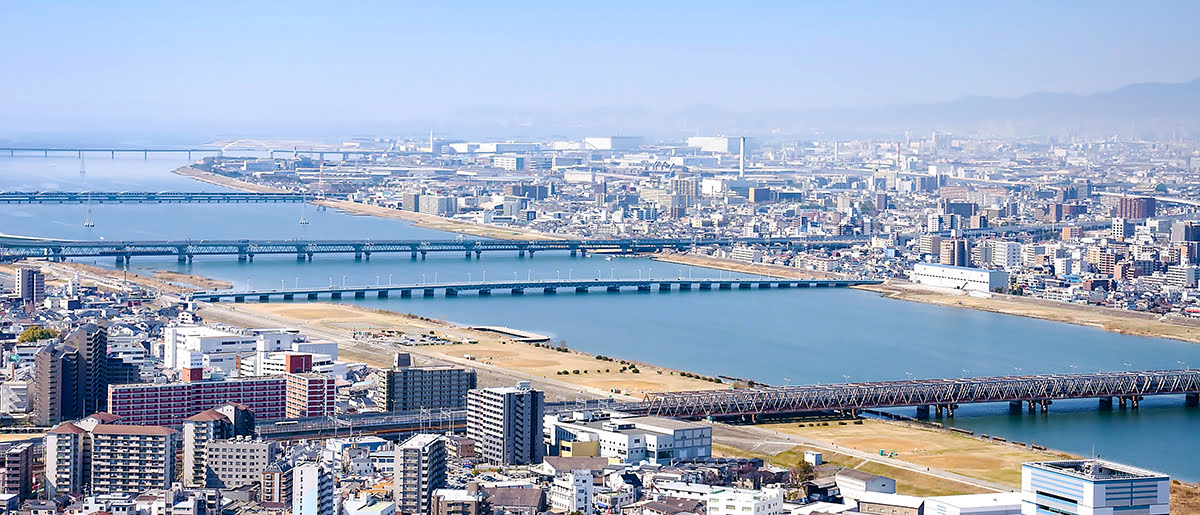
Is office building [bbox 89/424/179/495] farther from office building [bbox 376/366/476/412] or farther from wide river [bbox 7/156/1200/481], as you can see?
wide river [bbox 7/156/1200/481]

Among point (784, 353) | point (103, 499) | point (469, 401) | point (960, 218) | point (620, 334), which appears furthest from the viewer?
point (960, 218)

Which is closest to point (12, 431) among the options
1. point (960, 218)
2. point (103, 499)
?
point (103, 499)

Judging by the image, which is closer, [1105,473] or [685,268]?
[1105,473]

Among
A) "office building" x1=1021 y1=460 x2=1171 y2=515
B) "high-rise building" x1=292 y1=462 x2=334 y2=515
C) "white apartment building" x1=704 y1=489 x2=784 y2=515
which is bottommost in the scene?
"white apartment building" x1=704 y1=489 x2=784 y2=515

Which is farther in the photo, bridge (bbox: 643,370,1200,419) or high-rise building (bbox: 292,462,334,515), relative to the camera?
bridge (bbox: 643,370,1200,419)

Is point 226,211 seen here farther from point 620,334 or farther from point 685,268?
point 620,334

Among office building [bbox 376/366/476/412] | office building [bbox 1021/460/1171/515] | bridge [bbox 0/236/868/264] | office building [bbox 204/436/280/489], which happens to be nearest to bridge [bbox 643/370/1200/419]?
office building [bbox 376/366/476/412]
